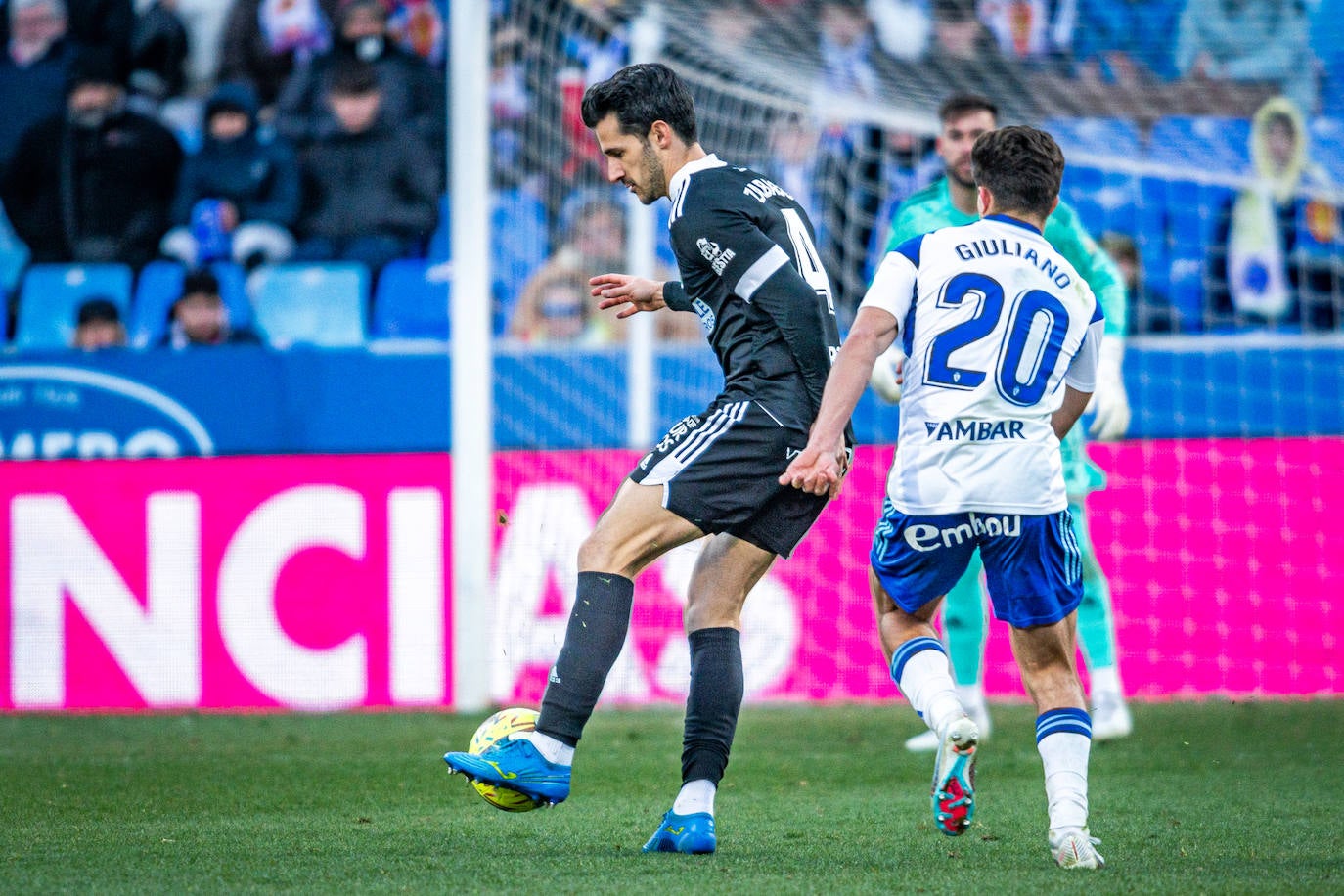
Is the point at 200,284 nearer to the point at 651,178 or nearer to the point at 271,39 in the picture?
the point at 271,39

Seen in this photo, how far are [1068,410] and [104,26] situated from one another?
30.8ft

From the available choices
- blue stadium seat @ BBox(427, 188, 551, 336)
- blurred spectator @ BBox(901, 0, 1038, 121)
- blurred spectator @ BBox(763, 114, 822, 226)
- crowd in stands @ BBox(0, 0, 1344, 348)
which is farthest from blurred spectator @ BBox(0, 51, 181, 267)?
blurred spectator @ BBox(901, 0, 1038, 121)

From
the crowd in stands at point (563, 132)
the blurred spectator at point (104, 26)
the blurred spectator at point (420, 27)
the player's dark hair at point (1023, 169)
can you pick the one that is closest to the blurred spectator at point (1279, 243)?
Result: the crowd in stands at point (563, 132)

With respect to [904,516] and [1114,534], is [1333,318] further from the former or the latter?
[904,516]

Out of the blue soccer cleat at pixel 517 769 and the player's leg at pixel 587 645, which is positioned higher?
the player's leg at pixel 587 645

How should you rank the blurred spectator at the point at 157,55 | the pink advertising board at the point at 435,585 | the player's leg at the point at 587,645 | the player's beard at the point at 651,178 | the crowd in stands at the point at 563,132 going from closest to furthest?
the player's leg at the point at 587,645, the player's beard at the point at 651,178, the pink advertising board at the point at 435,585, the crowd in stands at the point at 563,132, the blurred spectator at the point at 157,55

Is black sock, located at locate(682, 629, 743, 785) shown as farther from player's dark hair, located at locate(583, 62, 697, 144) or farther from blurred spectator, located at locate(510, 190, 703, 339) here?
blurred spectator, located at locate(510, 190, 703, 339)

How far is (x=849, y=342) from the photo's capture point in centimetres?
353

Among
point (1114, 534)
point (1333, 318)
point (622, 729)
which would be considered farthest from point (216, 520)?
point (1333, 318)

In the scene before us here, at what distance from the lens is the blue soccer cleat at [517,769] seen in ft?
11.5

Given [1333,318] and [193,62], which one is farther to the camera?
[193,62]

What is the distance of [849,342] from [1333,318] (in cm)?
698

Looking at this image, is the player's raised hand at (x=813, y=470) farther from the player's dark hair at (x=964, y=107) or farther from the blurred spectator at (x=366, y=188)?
the blurred spectator at (x=366, y=188)

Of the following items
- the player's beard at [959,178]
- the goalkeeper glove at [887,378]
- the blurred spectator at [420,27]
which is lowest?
the goalkeeper glove at [887,378]
